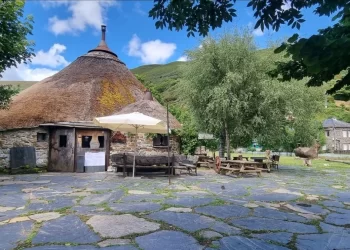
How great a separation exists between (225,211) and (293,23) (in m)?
3.74

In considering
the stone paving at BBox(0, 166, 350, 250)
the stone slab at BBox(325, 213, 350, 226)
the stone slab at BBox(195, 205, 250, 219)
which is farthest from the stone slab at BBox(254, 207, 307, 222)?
the stone slab at BBox(325, 213, 350, 226)

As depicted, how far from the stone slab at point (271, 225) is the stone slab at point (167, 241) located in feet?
3.60

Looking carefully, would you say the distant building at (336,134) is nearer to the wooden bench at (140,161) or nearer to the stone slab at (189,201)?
the wooden bench at (140,161)

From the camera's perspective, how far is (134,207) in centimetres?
518

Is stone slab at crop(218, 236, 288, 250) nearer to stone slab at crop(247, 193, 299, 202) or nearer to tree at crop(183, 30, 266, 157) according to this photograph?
stone slab at crop(247, 193, 299, 202)

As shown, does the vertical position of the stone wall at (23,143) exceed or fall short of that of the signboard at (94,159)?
it exceeds it

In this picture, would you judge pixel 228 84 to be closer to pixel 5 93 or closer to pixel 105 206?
pixel 105 206

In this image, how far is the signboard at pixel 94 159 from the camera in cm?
1258

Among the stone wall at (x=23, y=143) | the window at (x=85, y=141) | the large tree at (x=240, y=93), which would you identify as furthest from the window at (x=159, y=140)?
the stone wall at (x=23, y=143)

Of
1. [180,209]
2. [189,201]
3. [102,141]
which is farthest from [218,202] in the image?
[102,141]

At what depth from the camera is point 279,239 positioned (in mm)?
3584

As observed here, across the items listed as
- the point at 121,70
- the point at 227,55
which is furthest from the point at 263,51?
the point at 121,70

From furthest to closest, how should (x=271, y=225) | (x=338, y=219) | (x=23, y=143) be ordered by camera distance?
(x=23, y=143) < (x=338, y=219) < (x=271, y=225)

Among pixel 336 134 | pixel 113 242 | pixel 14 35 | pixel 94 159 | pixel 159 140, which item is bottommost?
pixel 113 242
